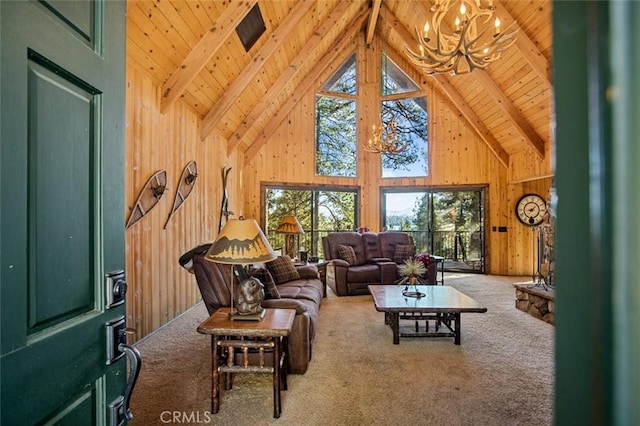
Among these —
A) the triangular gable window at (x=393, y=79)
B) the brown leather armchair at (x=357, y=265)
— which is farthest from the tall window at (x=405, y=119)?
the brown leather armchair at (x=357, y=265)

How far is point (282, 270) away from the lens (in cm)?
386

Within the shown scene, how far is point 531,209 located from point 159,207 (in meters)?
7.13

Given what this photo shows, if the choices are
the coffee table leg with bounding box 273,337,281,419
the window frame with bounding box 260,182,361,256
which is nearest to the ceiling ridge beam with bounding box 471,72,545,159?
the window frame with bounding box 260,182,361,256

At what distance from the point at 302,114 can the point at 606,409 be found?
24.0 feet

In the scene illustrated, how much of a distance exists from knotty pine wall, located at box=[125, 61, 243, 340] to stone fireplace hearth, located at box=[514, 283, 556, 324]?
4486 millimetres

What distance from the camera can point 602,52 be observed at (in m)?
0.38

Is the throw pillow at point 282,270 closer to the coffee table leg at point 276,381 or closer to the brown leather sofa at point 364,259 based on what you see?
the brown leather sofa at point 364,259

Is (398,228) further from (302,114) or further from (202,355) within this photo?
(202,355)

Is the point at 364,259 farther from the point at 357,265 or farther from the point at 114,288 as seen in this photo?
the point at 114,288

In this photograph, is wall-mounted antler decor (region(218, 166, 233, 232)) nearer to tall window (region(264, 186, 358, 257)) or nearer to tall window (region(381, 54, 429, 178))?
tall window (region(264, 186, 358, 257))

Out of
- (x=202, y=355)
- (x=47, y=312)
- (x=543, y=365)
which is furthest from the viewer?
(x=202, y=355)

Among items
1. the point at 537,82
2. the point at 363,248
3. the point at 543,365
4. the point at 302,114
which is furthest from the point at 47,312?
the point at 302,114

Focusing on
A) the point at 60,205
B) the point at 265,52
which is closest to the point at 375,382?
the point at 60,205

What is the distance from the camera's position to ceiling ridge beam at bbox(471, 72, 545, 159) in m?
5.26
